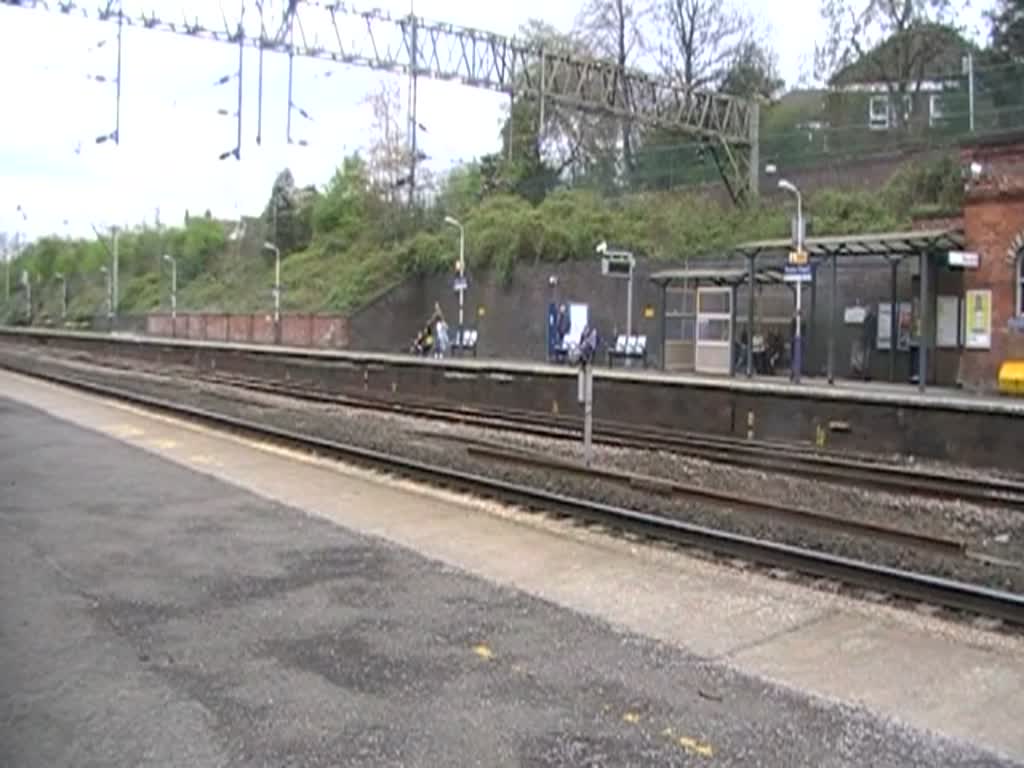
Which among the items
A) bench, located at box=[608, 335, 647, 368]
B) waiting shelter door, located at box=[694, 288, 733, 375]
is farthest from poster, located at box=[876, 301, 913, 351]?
bench, located at box=[608, 335, 647, 368]

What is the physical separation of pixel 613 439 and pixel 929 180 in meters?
25.8

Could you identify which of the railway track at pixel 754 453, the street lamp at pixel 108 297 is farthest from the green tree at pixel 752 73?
the street lamp at pixel 108 297

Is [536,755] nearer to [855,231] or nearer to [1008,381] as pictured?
[1008,381]

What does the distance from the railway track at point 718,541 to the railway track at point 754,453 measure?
175 inches

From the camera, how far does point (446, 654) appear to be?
685 cm

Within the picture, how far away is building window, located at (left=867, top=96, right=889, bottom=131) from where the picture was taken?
51562 mm

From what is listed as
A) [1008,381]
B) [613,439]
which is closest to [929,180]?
[1008,381]

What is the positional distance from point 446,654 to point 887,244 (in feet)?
82.9

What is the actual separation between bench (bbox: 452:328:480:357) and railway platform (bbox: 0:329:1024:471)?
48.2 ft

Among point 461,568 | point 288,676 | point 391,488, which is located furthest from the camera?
point 391,488

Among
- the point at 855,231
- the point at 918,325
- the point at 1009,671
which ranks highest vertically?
the point at 855,231

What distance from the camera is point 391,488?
1394cm

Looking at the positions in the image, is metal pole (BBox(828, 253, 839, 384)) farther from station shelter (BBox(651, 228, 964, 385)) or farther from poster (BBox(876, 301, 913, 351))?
poster (BBox(876, 301, 913, 351))

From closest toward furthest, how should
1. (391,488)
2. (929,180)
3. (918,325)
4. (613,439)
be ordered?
(391,488) < (613,439) < (918,325) < (929,180)
